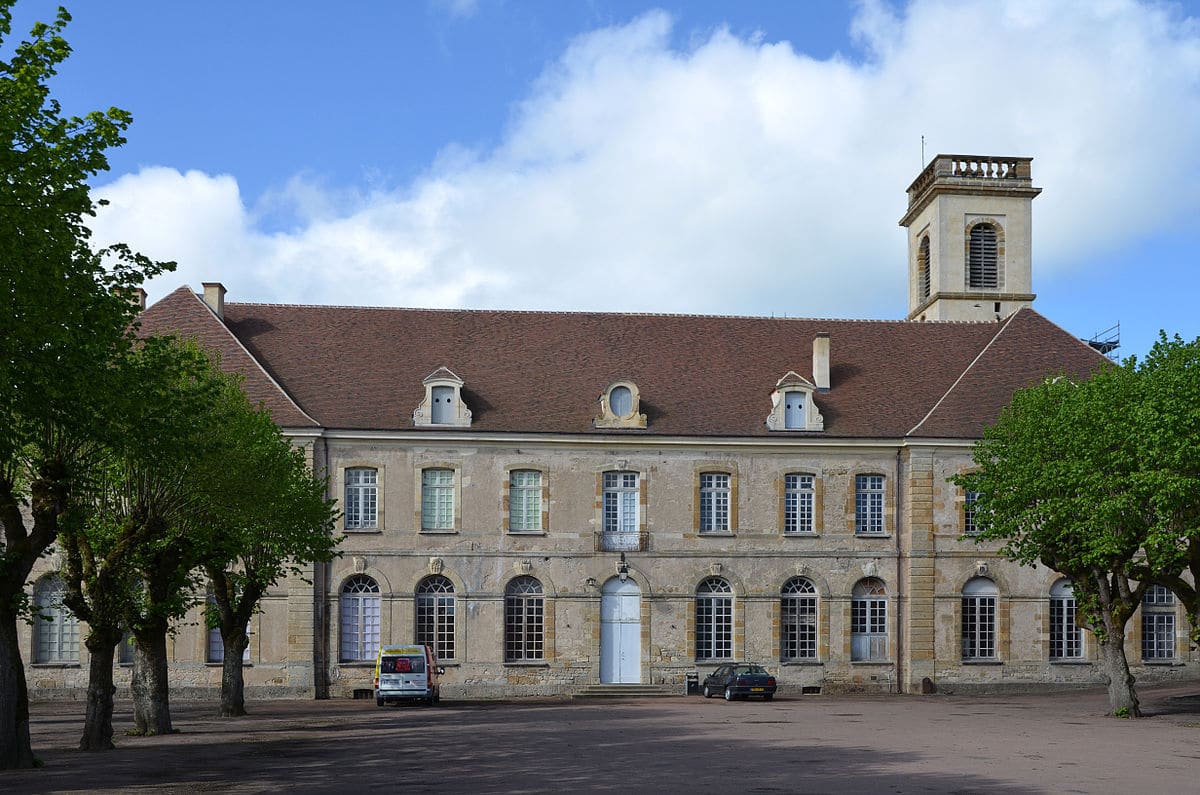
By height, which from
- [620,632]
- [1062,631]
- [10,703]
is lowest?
[1062,631]

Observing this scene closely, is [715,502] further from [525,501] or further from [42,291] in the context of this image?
[42,291]

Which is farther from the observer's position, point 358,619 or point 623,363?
point 623,363

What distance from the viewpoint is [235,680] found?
3566cm

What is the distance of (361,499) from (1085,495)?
22072 millimetres

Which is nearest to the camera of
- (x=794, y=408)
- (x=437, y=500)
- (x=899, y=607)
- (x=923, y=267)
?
(x=437, y=500)

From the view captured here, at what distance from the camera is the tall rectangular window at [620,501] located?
4484cm

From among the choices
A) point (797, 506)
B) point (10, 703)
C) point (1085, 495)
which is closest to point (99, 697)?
point (10, 703)

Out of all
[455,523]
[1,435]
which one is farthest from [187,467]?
[455,523]

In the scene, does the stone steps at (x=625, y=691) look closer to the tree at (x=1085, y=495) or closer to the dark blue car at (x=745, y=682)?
the dark blue car at (x=745, y=682)

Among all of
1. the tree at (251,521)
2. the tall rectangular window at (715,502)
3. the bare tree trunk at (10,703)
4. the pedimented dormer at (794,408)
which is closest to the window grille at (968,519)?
the pedimented dormer at (794,408)

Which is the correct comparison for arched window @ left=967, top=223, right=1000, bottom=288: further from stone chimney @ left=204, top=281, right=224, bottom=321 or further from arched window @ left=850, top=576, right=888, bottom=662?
stone chimney @ left=204, top=281, right=224, bottom=321

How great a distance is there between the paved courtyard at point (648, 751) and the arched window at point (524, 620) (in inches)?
235

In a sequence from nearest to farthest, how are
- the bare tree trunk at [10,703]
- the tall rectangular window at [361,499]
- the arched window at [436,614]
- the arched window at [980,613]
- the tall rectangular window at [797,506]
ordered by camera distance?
the bare tree trunk at [10,703], the arched window at [436,614], the tall rectangular window at [361,499], the arched window at [980,613], the tall rectangular window at [797,506]

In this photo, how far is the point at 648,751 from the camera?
24281mm
